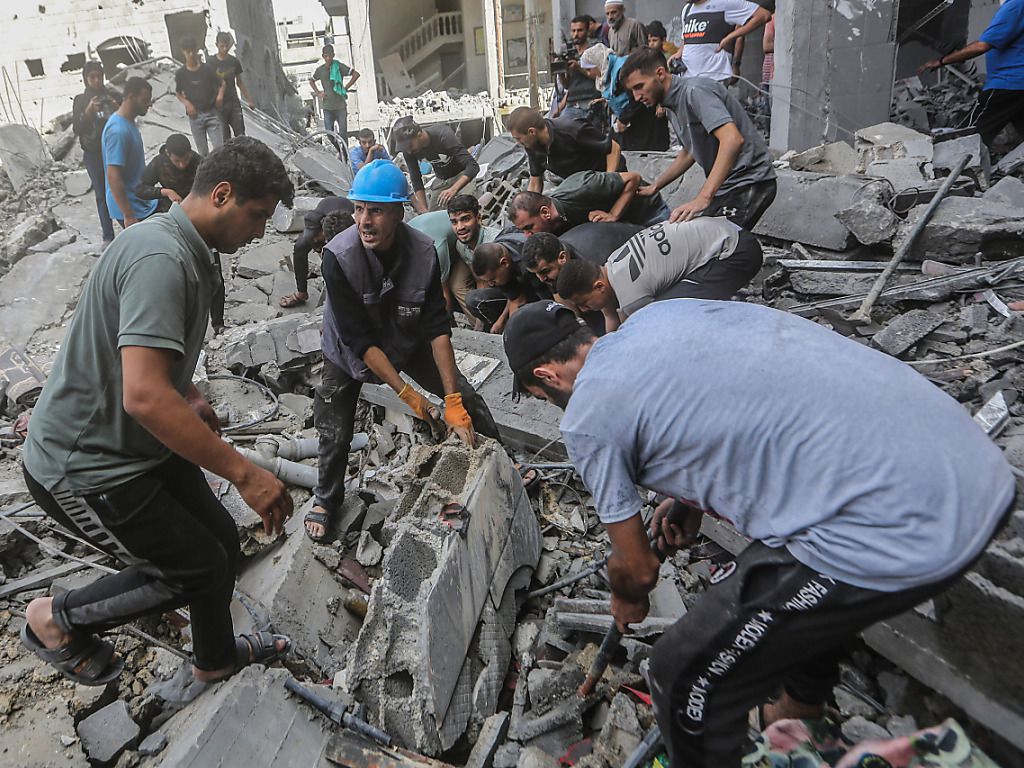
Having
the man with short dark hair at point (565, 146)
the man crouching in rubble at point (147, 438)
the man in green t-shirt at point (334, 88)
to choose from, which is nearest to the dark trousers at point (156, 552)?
the man crouching in rubble at point (147, 438)

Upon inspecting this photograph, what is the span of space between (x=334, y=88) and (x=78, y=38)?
28.6 ft

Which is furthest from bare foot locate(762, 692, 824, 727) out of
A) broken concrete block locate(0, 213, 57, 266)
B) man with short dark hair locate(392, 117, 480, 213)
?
broken concrete block locate(0, 213, 57, 266)

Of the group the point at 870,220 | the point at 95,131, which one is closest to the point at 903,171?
the point at 870,220

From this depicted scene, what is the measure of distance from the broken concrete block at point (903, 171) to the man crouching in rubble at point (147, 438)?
18.5 ft

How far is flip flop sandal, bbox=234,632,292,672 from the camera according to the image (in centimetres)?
240

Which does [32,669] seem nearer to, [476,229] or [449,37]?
[476,229]

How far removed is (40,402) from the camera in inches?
78.7

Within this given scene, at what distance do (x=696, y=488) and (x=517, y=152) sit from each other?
9100 mm

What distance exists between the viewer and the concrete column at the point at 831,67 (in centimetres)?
695

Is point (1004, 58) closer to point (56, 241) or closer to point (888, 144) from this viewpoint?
point (888, 144)

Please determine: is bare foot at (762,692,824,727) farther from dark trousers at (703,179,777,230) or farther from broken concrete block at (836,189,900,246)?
broken concrete block at (836,189,900,246)

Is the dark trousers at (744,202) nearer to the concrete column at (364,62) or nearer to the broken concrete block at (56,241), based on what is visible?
the broken concrete block at (56,241)

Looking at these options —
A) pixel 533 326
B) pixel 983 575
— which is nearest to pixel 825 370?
pixel 533 326

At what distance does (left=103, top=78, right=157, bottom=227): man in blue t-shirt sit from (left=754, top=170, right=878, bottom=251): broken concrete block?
5.74m
